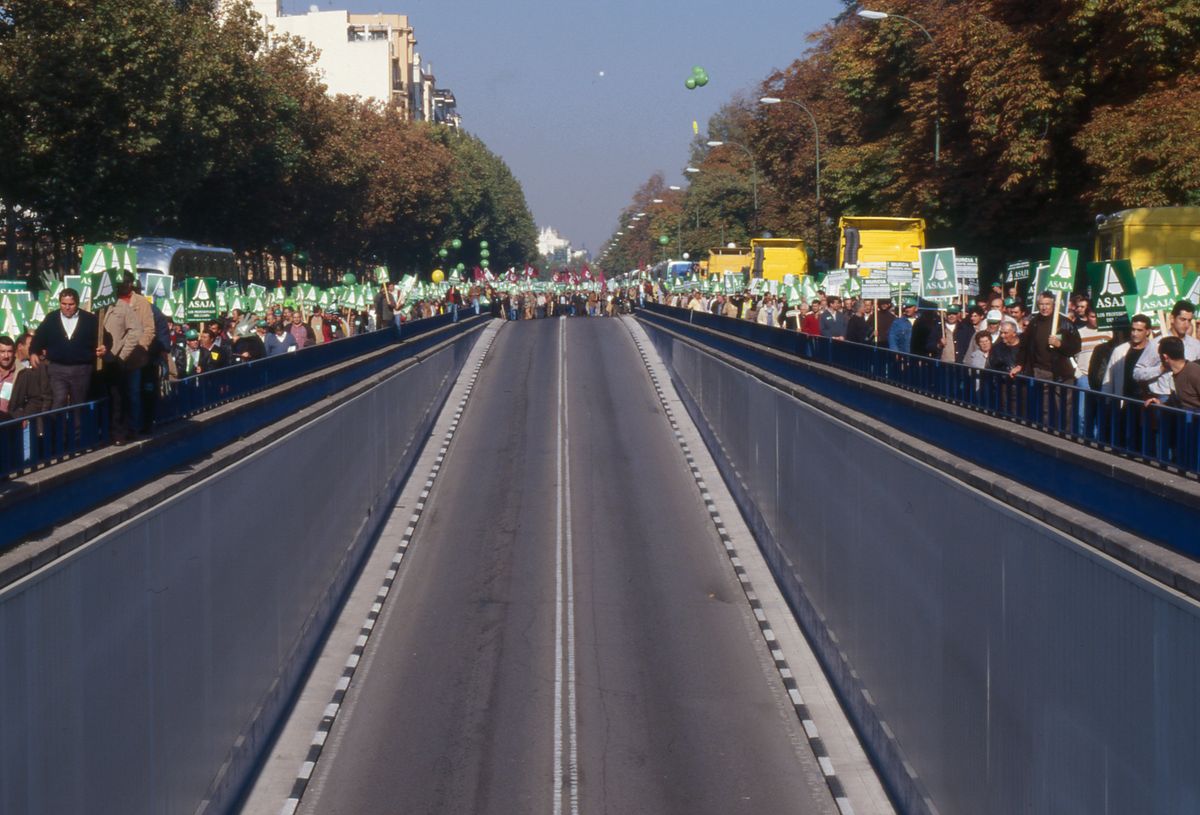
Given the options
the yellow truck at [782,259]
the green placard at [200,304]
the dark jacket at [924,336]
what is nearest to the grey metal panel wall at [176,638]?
the green placard at [200,304]

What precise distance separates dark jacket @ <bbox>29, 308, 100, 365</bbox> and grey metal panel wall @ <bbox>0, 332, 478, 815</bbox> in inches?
55.6

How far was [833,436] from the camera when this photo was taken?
65.1 feet

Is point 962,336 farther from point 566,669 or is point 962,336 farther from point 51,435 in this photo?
point 51,435

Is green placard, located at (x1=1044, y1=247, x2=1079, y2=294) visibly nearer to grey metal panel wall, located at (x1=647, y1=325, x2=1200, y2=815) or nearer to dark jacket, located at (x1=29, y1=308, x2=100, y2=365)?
grey metal panel wall, located at (x1=647, y1=325, x2=1200, y2=815)

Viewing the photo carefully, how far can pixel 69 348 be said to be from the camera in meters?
13.0

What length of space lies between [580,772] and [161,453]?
18.1 feet

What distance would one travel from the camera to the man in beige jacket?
13203mm

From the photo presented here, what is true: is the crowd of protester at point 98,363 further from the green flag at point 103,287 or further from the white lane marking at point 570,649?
the white lane marking at point 570,649

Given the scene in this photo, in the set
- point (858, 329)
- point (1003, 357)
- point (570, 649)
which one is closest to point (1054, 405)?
point (1003, 357)

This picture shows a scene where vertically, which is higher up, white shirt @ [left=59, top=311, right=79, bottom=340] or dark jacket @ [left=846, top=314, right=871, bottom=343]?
white shirt @ [left=59, top=311, right=79, bottom=340]

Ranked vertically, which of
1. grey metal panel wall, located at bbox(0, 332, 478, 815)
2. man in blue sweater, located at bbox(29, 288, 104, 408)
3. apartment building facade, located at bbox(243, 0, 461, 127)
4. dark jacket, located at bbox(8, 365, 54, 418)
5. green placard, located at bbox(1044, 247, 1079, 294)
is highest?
apartment building facade, located at bbox(243, 0, 461, 127)

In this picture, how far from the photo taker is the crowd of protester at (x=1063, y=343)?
37.8 feet

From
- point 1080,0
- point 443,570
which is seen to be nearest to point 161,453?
point 443,570

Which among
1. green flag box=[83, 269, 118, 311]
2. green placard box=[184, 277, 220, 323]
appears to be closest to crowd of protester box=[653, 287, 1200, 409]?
green flag box=[83, 269, 118, 311]
